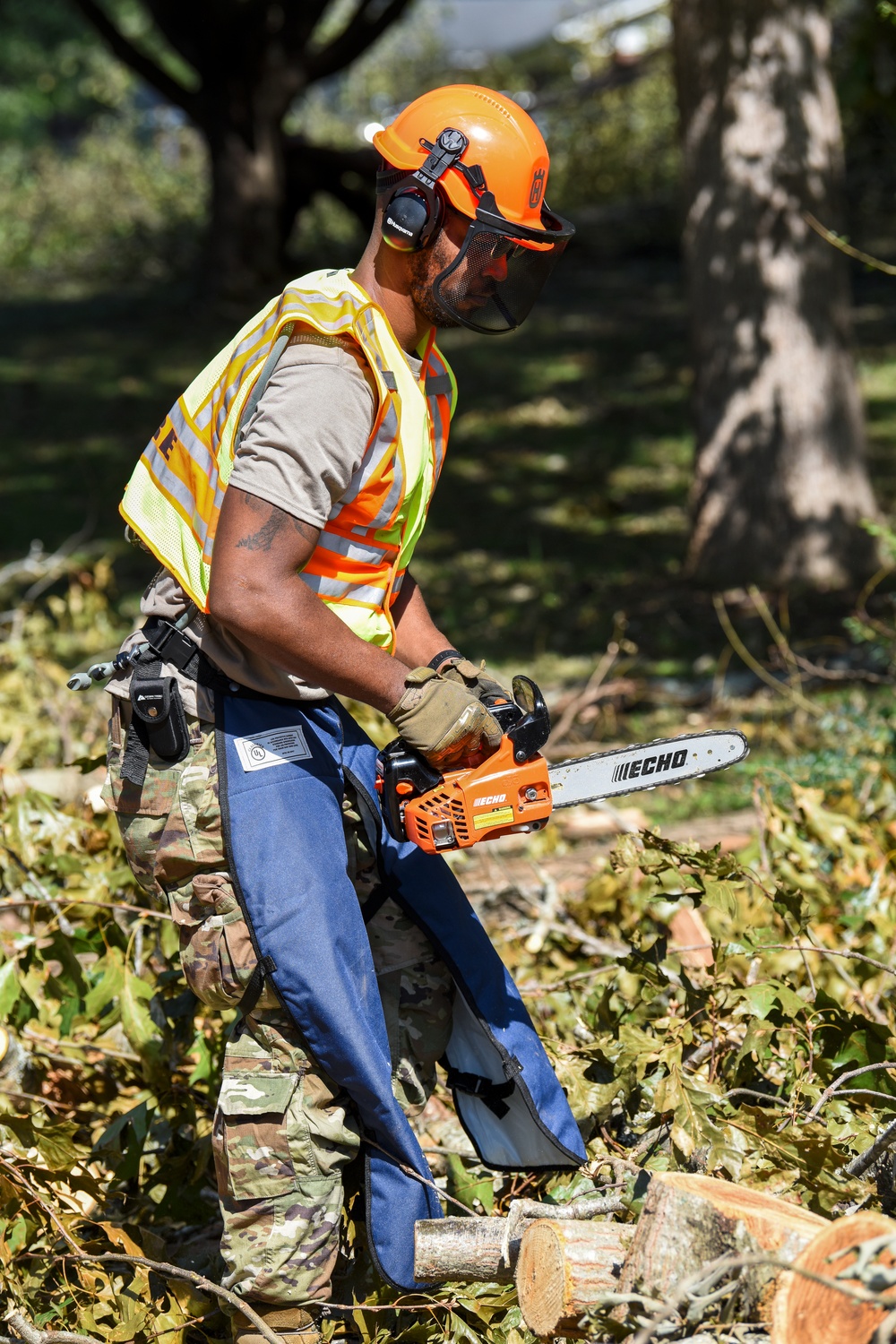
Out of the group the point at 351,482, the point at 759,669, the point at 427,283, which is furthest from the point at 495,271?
the point at 759,669

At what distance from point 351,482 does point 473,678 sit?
0.49 metres

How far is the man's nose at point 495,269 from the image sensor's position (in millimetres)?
2346

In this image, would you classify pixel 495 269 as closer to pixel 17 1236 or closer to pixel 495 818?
pixel 495 818

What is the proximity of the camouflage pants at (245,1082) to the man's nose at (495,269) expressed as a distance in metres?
1.00

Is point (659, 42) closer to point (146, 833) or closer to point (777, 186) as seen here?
point (777, 186)

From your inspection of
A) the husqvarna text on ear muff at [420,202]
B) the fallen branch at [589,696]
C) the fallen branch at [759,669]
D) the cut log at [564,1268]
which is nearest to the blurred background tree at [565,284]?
the fallen branch at [759,669]

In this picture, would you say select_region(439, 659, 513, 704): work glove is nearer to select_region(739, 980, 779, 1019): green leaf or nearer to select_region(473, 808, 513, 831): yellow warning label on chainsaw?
select_region(473, 808, 513, 831): yellow warning label on chainsaw

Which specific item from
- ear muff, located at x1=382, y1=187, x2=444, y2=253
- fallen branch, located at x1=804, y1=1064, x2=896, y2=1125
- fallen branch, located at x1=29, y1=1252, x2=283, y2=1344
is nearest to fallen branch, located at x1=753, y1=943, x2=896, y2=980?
fallen branch, located at x1=804, y1=1064, x2=896, y2=1125

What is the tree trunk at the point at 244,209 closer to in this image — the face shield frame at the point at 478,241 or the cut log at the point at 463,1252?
the face shield frame at the point at 478,241

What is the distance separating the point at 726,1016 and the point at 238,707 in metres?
1.31

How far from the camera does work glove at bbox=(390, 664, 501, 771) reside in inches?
88.9

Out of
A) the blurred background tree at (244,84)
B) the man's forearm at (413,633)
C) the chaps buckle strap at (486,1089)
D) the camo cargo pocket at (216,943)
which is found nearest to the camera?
the camo cargo pocket at (216,943)

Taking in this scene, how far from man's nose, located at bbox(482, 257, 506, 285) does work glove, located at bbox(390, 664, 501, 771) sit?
29.3 inches

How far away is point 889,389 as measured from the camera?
417 inches
